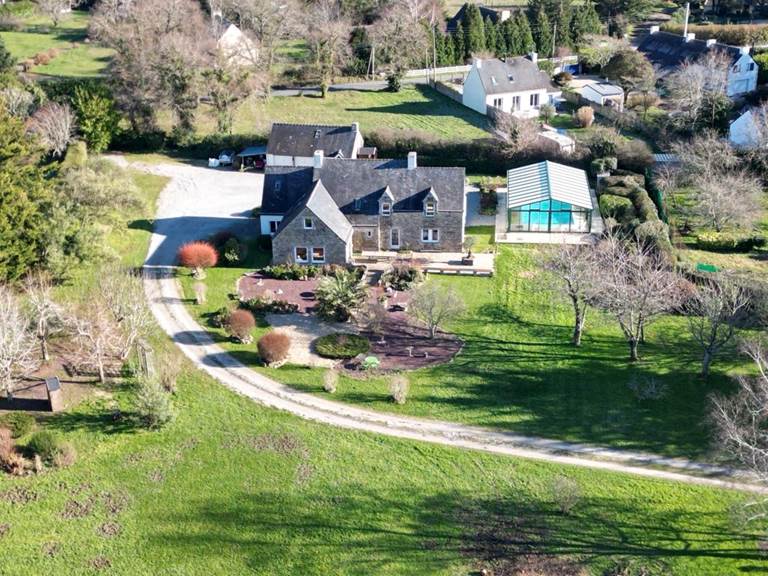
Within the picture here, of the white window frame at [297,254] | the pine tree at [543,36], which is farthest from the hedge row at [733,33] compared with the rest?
the white window frame at [297,254]

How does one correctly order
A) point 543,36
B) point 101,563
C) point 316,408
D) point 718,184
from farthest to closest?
point 543,36 < point 718,184 < point 316,408 < point 101,563

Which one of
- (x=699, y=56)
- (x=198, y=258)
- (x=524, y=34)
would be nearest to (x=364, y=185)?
(x=198, y=258)

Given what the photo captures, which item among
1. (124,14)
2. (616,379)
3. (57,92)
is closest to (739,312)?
(616,379)

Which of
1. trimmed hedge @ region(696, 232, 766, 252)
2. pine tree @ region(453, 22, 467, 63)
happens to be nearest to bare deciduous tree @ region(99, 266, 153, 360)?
trimmed hedge @ region(696, 232, 766, 252)

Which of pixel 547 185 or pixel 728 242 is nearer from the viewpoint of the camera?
pixel 728 242

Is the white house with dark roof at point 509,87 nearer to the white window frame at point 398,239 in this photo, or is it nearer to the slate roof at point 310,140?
the slate roof at point 310,140

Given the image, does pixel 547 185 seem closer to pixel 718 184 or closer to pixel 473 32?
pixel 718 184

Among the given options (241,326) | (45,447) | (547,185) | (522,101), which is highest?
(522,101)
